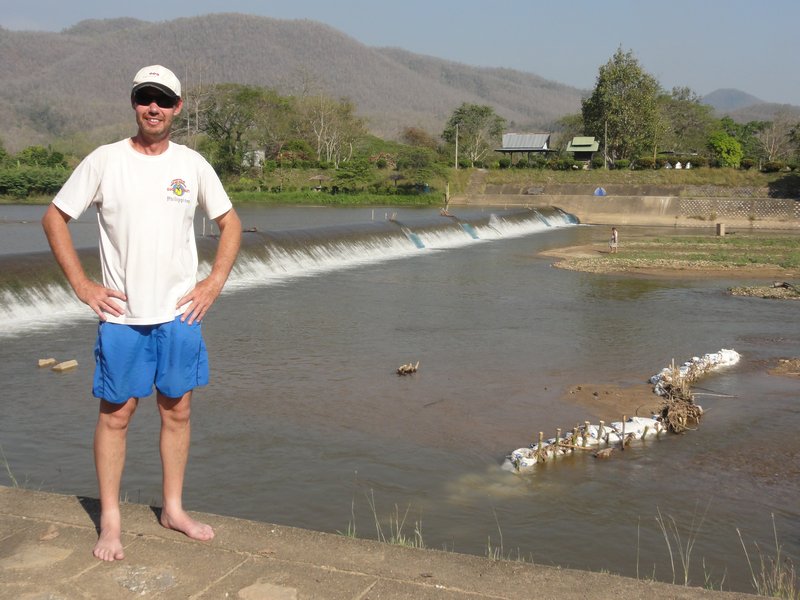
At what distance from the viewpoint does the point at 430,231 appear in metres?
30.3

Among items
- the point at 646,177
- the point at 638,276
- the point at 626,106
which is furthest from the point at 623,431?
the point at 626,106

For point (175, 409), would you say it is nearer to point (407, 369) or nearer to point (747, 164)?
point (407, 369)

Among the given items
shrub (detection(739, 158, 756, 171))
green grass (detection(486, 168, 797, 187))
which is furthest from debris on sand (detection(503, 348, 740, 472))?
shrub (detection(739, 158, 756, 171))

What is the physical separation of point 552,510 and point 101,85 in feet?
651

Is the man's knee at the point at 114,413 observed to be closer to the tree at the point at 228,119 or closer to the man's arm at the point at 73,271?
the man's arm at the point at 73,271

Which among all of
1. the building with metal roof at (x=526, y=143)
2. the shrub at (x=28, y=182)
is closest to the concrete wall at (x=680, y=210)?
the building with metal roof at (x=526, y=143)

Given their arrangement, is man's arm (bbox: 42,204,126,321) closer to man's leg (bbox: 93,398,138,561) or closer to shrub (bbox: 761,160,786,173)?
man's leg (bbox: 93,398,138,561)

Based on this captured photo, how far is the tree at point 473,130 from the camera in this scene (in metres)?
81.2

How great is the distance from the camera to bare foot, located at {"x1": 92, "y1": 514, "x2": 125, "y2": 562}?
3240mm

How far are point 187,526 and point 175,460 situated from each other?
0.32 m

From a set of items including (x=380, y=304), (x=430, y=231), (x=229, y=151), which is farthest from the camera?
(x=229, y=151)

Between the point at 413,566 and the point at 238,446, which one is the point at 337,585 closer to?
the point at 413,566

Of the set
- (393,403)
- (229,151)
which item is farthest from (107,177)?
(229,151)

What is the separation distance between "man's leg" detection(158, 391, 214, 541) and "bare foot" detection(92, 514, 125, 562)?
0.74 ft
